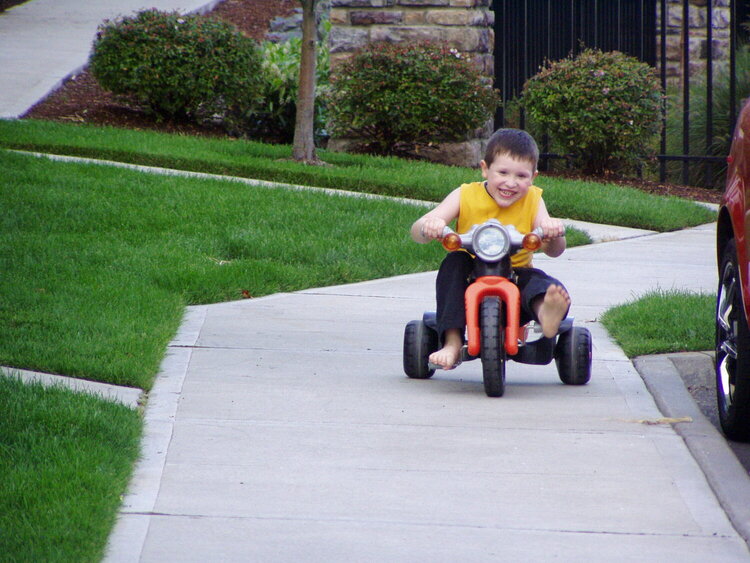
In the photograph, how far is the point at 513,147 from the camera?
15.9 feet

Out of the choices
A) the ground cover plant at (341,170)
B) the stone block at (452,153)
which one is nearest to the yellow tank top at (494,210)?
the ground cover plant at (341,170)

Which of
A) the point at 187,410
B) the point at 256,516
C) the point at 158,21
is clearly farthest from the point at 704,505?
the point at 158,21

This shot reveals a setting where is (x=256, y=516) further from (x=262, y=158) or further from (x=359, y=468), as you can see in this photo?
(x=262, y=158)

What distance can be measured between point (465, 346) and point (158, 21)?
10018mm

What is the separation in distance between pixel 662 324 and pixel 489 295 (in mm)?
1665

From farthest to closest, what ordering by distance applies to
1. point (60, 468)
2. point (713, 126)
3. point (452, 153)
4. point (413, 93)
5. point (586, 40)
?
point (713, 126) → point (586, 40) → point (452, 153) → point (413, 93) → point (60, 468)

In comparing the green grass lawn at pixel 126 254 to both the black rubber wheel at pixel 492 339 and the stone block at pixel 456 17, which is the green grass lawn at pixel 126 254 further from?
the stone block at pixel 456 17

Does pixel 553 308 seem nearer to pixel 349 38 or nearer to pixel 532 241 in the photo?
pixel 532 241

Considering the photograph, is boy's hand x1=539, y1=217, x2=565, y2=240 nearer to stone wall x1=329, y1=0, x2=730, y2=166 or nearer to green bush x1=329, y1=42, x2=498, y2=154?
green bush x1=329, y1=42, x2=498, y2=154

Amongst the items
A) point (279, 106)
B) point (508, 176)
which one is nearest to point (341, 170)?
point (279, 106)

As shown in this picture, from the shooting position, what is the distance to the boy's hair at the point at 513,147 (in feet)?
15.9

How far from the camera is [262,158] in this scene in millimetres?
11594

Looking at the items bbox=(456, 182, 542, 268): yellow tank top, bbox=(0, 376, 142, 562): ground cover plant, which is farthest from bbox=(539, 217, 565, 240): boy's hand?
bbox=(0, 376, 142, 562): ground cover plant

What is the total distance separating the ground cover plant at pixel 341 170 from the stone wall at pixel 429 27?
0.95m
